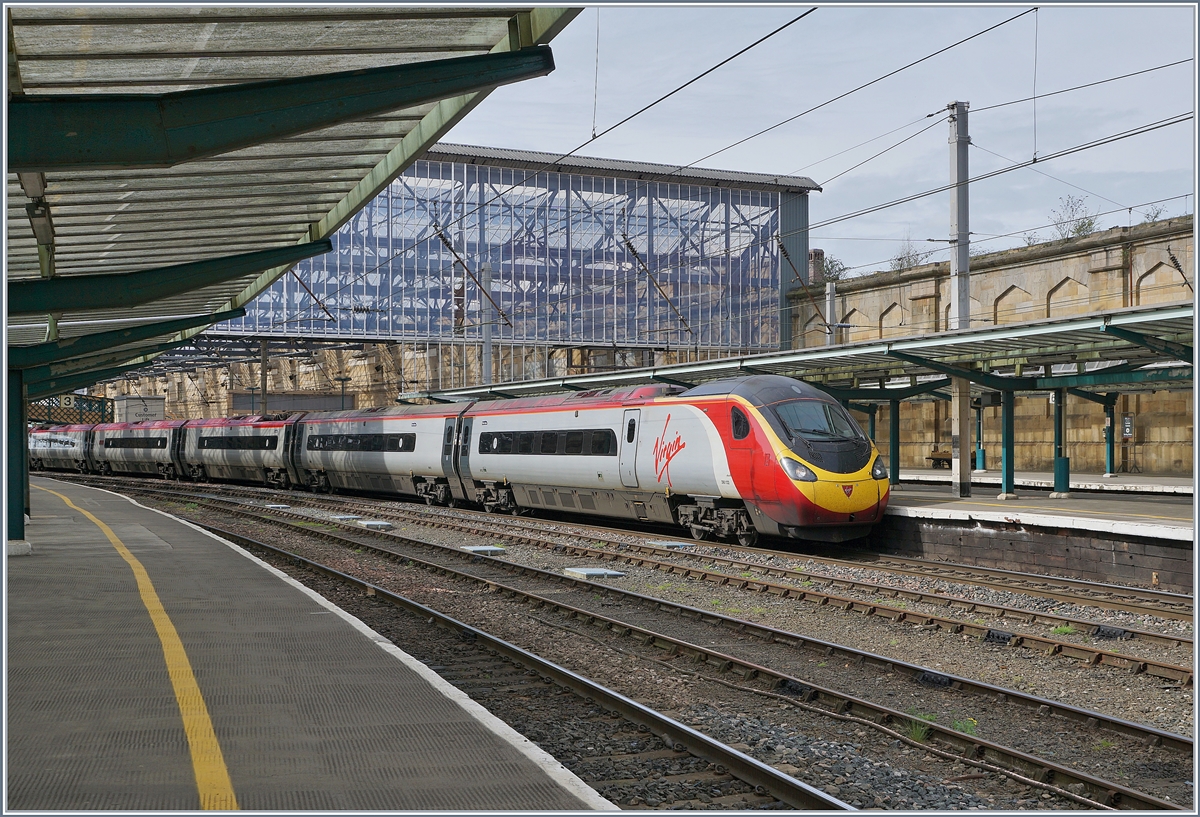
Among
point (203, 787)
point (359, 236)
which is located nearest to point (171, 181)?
point (203, 787)

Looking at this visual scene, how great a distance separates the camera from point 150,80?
837cm

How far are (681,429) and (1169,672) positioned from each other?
1046 cm

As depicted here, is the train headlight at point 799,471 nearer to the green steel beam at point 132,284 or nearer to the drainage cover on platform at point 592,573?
the drainage cover on platform at point 592,573

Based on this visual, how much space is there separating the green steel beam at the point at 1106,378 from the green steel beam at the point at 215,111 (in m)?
15.8

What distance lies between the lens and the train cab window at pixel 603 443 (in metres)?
20.9

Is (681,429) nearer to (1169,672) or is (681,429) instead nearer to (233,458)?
(1169,672)

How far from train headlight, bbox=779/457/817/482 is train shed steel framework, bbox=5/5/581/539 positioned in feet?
25.3

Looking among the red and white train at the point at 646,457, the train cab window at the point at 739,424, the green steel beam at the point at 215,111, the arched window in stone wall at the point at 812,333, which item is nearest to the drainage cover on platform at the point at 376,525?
the red and white train at the point at 646,457

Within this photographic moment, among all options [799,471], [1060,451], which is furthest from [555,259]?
[799,471]

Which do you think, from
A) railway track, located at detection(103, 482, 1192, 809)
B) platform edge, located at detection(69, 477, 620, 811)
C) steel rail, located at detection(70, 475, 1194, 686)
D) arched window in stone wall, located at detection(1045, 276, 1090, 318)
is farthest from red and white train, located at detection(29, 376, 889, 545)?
arched window in stone wall, located at detection(1045, 276, 1090, 318)

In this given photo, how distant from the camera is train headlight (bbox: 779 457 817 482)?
647 inches

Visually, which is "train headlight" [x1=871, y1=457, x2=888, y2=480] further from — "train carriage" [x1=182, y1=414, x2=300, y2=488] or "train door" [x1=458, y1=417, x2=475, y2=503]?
"train carriage" [x1=182, y1=414, x2=300, y2=488]

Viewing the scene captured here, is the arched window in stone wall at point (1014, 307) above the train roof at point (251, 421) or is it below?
above

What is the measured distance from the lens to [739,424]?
57.2 ft
